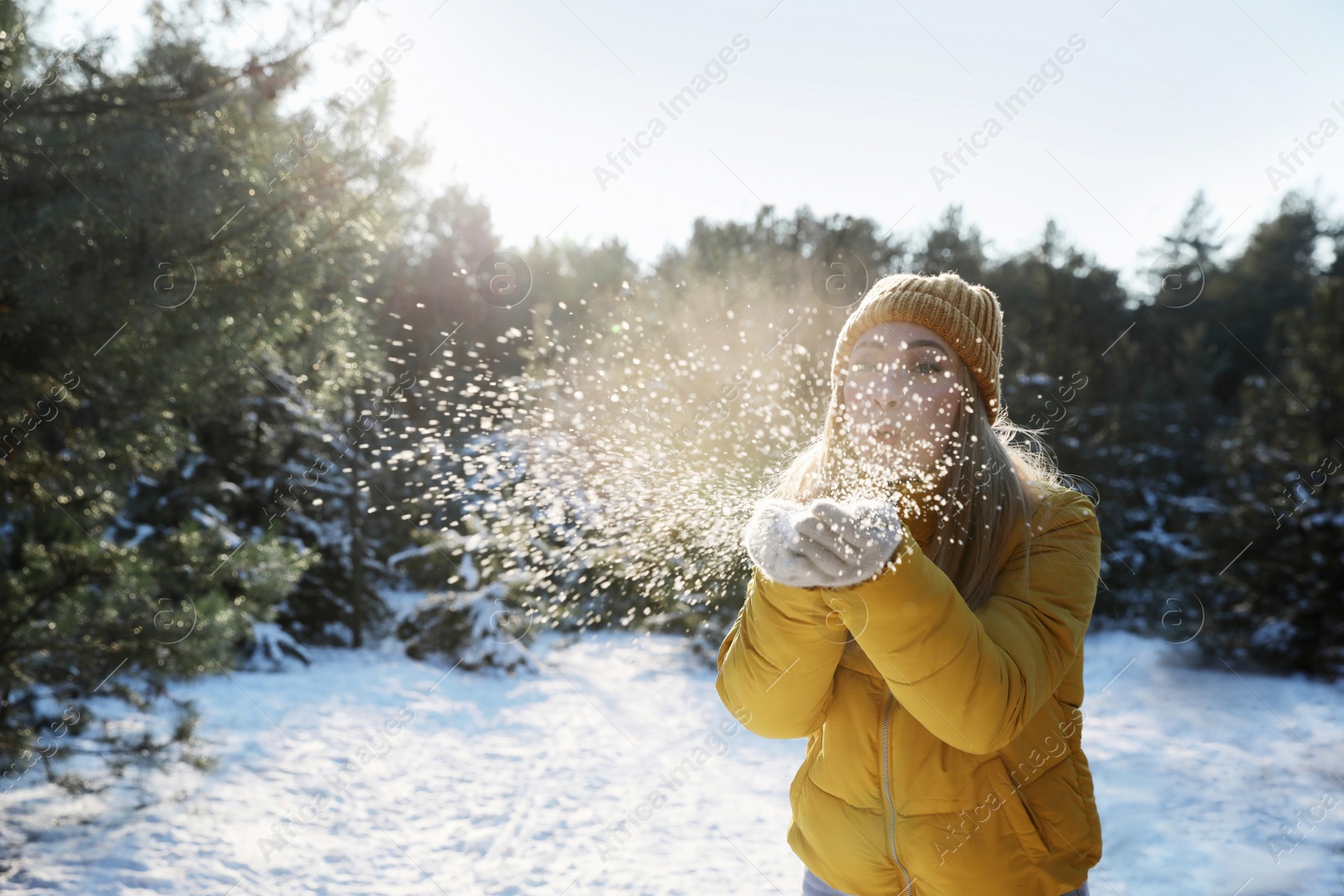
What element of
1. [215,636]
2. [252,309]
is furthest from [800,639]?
[215,636]

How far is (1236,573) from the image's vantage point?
8.66 metres

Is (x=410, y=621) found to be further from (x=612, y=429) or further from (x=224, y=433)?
(x=612, y=429)

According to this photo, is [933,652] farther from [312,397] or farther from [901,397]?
[312,397]

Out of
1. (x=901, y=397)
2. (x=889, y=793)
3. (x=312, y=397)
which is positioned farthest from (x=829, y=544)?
(x=312, y=397)

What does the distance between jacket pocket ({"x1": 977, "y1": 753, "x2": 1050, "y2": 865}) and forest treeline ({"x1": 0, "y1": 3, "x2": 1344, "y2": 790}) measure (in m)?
0.88

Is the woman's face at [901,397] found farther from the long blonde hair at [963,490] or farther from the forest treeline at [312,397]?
the forest treeline at [312,397]

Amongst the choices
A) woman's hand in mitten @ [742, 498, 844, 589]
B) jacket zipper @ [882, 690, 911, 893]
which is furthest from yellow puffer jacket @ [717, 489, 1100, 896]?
woman's hand in mitten @ [742, 498, 844, 589]

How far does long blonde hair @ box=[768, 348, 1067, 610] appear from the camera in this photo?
1616 mm

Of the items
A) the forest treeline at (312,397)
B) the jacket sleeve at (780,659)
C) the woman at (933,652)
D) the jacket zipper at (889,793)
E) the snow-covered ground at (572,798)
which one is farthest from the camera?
the snow-covered ground at (572,798)

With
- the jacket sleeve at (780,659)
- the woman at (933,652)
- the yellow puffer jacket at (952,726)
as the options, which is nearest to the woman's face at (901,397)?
the woman at (933,652)

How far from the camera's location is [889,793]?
62.9 inches

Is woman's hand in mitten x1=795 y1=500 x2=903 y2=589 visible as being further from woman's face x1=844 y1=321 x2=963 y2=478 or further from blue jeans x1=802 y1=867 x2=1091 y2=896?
blue jeans x1=802 y1=867 x2=1091 y2=896

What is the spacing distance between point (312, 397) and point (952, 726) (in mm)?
5136

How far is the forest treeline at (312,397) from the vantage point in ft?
8.80
